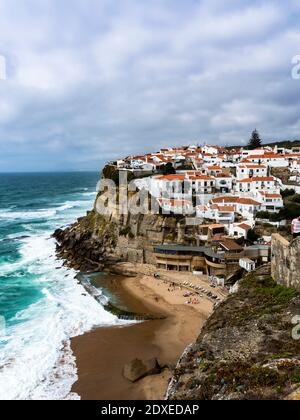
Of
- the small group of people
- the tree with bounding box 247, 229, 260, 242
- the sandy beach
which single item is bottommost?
the sandy beach

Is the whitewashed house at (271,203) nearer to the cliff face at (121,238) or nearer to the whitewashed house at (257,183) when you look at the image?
the whitewashed house at (257,183)

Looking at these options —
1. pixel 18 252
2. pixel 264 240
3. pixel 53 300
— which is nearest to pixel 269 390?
pixel 53 300

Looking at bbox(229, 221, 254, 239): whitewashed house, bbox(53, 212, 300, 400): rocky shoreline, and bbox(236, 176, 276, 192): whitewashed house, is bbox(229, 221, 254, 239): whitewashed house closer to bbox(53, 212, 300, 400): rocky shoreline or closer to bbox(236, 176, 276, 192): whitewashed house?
bbox(53, 212, 300, 400): rocky shoreline

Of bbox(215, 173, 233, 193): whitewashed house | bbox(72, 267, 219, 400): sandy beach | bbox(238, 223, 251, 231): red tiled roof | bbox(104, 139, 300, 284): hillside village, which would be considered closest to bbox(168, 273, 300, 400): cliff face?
bbox(72, 267, 219, 400): sandy beach

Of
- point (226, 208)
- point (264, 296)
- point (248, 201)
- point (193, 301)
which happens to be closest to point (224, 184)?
point (248, 201)

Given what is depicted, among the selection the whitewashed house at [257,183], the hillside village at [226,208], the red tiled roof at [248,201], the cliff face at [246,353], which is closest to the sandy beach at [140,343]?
the cliff face at [246,353]
